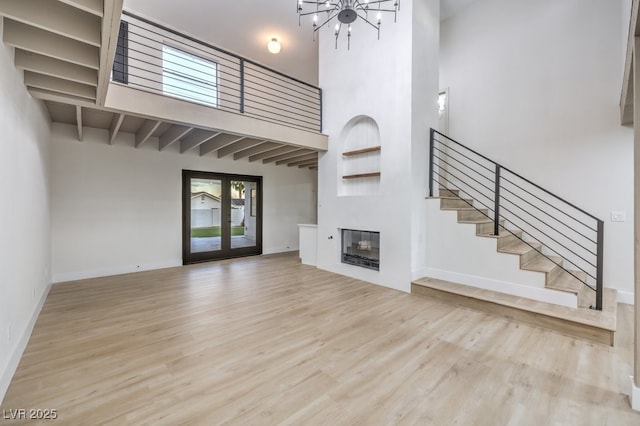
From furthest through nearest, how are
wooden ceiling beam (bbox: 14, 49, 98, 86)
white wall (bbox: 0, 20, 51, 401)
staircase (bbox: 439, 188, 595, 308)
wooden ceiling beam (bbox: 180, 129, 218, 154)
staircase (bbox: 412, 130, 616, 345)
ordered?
wooden ceiling beam (bbox: 180, 129, 218, 154)
staircase (bbox: 439, 188, 595, 308)
staircase (bbox: 412, 130, 616, 345)
wooden ceiling beam (bbox: 14, 49, 98, 86)
white wall (bbox: 0, 20, 51, 401)

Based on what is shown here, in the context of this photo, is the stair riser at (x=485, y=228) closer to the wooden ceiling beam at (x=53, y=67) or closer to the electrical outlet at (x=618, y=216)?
the electrical outlet at (x=618, y=216)

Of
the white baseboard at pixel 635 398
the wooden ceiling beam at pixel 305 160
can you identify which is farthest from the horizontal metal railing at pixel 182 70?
the white baseboard at pixel 635 398

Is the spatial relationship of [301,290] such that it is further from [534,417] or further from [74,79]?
[74,79]

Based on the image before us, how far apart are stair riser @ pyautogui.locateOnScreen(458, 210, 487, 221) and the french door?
16.6ft

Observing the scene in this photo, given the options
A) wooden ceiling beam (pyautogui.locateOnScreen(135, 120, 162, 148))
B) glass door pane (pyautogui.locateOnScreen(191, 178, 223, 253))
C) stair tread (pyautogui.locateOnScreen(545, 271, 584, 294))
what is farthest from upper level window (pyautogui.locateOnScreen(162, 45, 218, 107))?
stair tread (pyautogui.locateOnScreen(545, 271, 584, 294))

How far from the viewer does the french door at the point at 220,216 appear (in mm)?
6387

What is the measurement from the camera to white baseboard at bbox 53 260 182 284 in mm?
4866

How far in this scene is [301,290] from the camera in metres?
4.44

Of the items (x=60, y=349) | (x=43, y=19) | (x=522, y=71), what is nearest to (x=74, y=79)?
(x=43, y=19)

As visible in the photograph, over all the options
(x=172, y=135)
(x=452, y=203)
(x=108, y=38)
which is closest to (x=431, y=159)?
(x=452, y=203)

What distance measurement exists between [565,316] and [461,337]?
119 centimetres

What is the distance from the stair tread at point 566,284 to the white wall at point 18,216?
5307 millimetres

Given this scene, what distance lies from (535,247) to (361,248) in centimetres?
279

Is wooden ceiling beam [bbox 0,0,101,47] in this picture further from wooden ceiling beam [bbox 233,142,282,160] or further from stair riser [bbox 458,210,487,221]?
stair riser [bbox 458,210,487,221]
